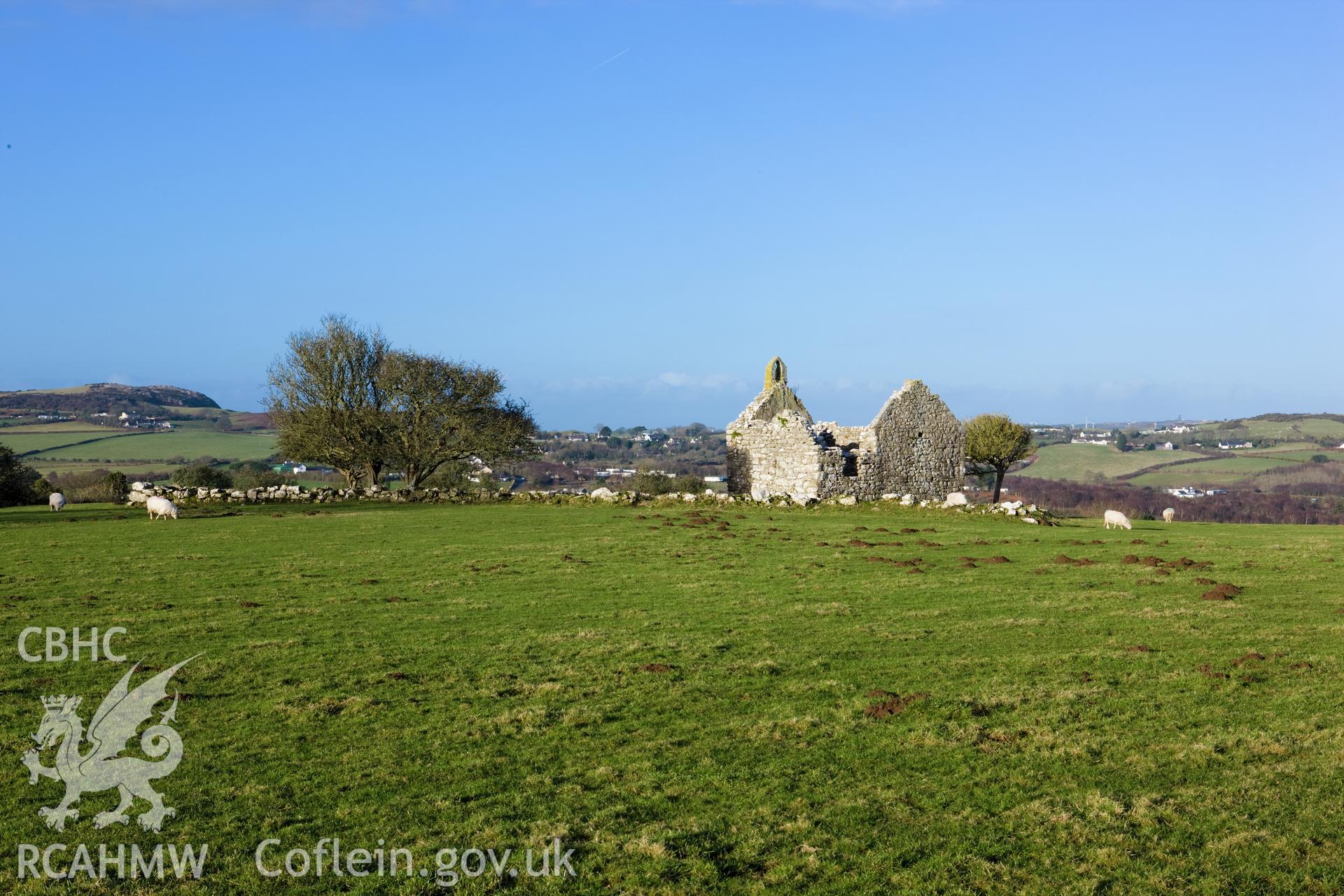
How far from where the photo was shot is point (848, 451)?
134 feet

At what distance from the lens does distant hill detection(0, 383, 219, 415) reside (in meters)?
142

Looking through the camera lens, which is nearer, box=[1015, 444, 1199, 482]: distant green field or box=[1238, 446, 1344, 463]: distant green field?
box=[1015, 444, 1199, 482]: distant green field

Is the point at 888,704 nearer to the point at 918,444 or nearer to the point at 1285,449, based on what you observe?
the point at 918,444

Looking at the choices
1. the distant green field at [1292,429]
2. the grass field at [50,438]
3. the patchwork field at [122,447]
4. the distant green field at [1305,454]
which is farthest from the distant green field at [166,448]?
the distant green field at [1292,429]

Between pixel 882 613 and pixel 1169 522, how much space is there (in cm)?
2526

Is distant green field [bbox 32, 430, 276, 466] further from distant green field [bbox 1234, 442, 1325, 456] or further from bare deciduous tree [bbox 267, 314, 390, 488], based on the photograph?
distant green field [bbox 1234, 442, 1325, 456]

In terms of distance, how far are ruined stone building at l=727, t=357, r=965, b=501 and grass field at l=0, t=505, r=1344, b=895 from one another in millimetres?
17981

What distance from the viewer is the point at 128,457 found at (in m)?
98.2

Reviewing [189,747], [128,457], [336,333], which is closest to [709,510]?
[336,333]

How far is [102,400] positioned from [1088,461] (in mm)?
146314

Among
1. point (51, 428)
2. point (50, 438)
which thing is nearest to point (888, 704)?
point (50, 438)

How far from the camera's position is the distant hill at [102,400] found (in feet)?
466

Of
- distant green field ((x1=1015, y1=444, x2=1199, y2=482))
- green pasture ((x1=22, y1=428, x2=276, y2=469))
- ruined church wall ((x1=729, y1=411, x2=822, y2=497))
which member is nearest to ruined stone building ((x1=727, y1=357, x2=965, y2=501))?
ruined church wall ((x1=729, y1=411, x2=822, y2=497))

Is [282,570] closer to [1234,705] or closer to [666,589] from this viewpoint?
[666,589]
